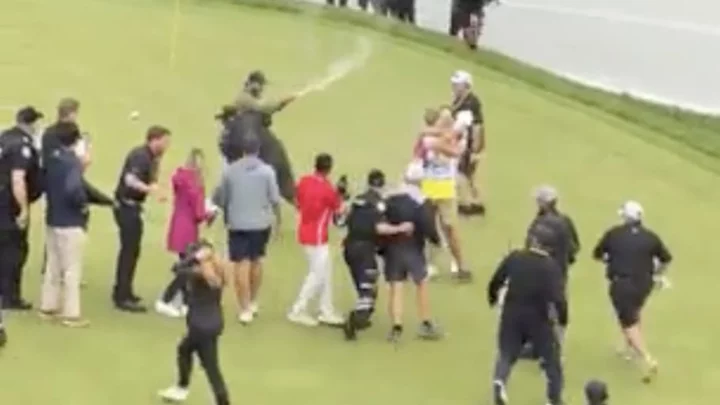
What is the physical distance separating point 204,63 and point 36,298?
11151mm

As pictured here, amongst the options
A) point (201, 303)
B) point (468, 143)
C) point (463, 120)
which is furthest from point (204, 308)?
point (468, 143)

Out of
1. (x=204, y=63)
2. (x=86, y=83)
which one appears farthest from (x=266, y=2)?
(x=86, y=83)

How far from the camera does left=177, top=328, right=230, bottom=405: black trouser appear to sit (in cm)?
1686

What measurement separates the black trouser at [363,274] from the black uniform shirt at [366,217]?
0.07 m

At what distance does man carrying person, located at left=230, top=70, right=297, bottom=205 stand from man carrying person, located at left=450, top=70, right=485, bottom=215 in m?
2.00

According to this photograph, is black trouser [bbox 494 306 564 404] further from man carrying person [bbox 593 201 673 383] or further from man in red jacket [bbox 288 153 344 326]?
man in red jacket [bbox 288 153 344 326]

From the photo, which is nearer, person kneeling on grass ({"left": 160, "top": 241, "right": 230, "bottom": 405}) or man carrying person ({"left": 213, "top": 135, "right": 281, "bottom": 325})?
person kneeling on grass ({"left": 160, "top": 241, "right": 230, "bottom": 405})

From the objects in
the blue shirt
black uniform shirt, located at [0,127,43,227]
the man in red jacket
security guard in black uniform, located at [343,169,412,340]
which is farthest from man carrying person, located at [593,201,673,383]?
black uniform shirt, located at [0,127,43,227]

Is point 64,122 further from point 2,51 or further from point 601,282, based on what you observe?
point 2,51

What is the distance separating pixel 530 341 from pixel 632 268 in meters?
1.72

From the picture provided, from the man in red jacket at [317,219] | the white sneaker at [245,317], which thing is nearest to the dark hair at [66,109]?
the man in red jacket at [317,219]

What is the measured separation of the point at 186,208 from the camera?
1959 cm

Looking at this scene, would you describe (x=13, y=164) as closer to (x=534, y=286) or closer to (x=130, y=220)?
(x=130, y=220)

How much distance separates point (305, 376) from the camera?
1870cm
